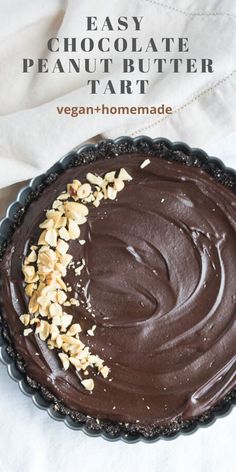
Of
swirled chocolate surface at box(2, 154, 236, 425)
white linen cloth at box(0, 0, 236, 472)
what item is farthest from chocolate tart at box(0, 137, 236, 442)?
white linen cloth at box(0, 0, 236, 472)

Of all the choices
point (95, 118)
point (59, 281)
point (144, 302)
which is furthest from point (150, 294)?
point (95, 118)

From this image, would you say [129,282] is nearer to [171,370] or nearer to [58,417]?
[171,370]

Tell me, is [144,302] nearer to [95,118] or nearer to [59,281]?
A: [59,281]

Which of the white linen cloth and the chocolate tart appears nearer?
the chocolate tart

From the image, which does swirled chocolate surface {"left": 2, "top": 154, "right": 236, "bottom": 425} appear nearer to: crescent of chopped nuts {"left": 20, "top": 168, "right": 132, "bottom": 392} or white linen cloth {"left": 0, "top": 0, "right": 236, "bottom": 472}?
crescent of chopped nuts {"left": 20, "top": 168, "right": 132, "bottom": 392}

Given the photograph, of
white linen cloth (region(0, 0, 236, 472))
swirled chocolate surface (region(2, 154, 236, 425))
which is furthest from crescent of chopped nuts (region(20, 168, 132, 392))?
white linen cloth (region(0, 0, 236, 472))

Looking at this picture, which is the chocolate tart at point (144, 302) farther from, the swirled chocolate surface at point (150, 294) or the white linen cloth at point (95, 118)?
the white linen cloth at point (95, 118)
